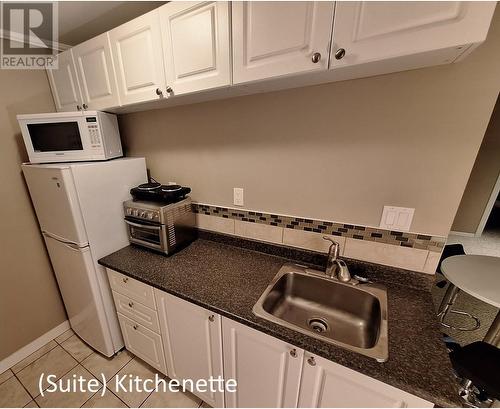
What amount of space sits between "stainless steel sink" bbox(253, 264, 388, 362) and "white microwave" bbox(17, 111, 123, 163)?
1443 millimetres

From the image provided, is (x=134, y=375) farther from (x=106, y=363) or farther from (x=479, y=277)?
(x=479, y=277)

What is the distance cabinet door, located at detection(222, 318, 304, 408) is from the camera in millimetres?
889

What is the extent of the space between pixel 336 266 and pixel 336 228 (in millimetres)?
207

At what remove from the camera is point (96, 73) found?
52.6 inches

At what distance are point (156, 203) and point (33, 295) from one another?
135 cm

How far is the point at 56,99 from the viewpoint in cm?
162

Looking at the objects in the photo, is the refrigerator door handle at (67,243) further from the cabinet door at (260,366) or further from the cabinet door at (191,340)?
the cabinet door at (260,366)

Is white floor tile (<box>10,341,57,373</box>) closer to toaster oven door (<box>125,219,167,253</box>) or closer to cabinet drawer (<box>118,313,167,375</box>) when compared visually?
cabinet drawer (<box>118,313,167,375</box>)

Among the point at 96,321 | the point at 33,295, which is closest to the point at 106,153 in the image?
the point at 96,321

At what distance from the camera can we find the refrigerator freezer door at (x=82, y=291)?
53.8 inches

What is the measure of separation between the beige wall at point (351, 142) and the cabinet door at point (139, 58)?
30cm

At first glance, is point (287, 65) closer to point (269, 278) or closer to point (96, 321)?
point (269, 278)

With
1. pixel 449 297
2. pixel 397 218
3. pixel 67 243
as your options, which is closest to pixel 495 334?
pixel 449 297

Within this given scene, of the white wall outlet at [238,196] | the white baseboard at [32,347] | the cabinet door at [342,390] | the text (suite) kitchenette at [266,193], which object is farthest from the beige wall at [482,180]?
the white baseboard at [32,347]
